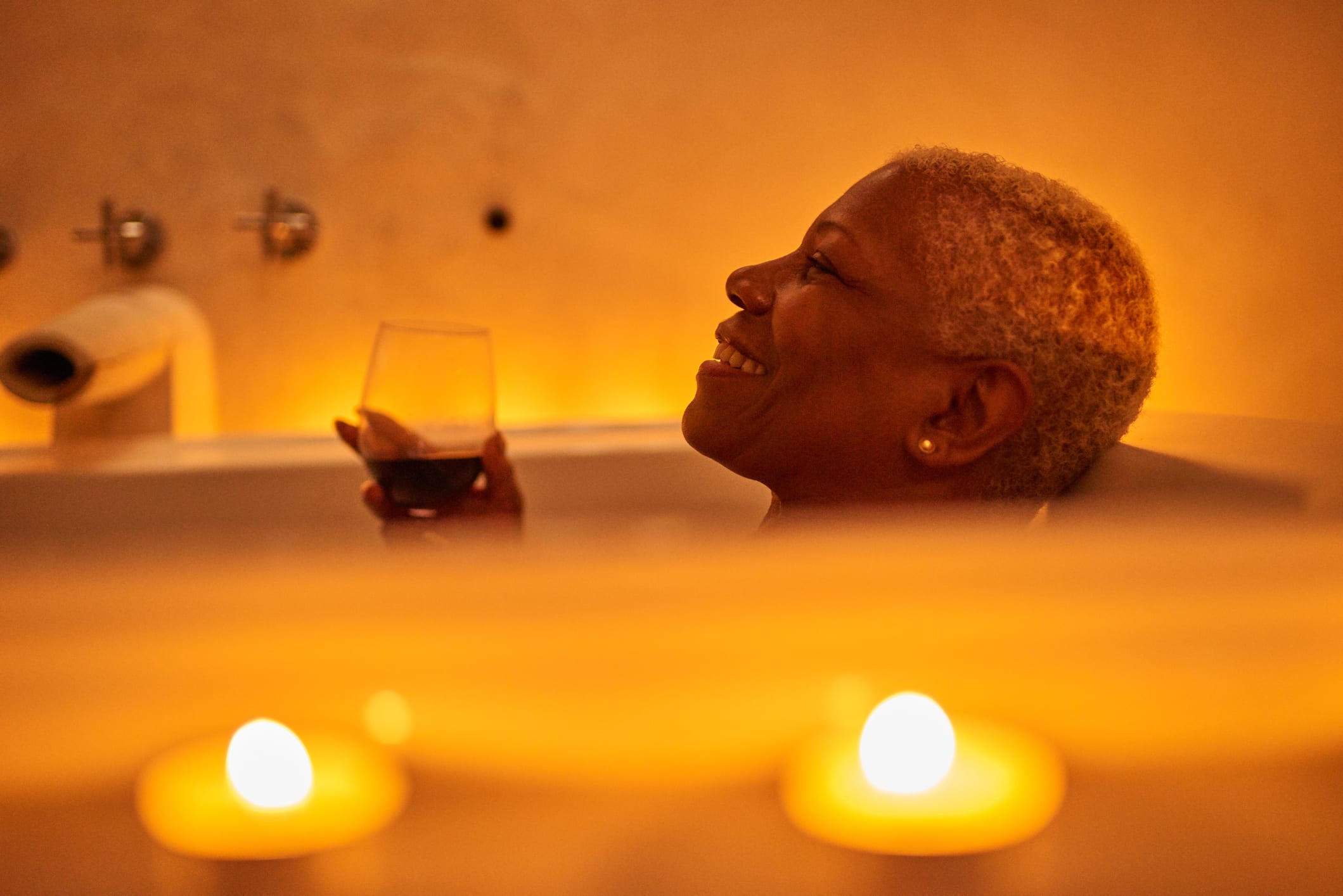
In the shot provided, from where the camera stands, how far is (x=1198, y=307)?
8.31 ft

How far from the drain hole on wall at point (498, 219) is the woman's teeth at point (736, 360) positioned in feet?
5.02

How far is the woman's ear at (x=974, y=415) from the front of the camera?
990 millimetres

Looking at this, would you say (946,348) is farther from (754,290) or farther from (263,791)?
(263,791)

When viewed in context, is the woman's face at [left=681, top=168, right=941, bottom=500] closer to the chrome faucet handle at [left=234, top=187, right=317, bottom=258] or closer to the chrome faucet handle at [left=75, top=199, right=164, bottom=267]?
the chrome faucet handle at [left=234, top=187, right=317, bottom=258]

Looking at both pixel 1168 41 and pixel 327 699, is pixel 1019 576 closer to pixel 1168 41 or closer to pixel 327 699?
pixel 327 699

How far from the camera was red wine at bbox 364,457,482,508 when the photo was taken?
4.21ft

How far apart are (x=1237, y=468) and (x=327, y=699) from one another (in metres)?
0.71

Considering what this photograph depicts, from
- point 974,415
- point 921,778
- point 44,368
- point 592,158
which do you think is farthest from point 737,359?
point 592,158

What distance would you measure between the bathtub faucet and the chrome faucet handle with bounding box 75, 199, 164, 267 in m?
0.08

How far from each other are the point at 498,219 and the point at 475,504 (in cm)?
134

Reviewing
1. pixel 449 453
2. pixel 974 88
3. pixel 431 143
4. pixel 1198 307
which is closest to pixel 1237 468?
pixel 449 453

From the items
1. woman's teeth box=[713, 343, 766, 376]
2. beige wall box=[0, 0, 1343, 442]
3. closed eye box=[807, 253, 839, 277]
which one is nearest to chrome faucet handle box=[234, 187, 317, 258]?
beige wall box=[0, 0, 1343, 442]

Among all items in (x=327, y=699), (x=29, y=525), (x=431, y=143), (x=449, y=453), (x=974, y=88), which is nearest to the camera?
(x=327, y=699)

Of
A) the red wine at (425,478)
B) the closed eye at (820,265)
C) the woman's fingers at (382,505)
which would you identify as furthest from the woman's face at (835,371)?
the woman's fingers at (382,505)
